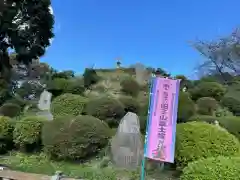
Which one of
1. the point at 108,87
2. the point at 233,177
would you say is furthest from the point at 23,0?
the point at 233,177

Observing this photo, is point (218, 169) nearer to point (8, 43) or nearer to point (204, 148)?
point (204, 148)

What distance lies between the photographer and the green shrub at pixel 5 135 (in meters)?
12.5

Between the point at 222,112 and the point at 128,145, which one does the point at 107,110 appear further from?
the point at 222,112

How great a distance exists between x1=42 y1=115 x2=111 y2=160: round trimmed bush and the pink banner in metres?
3.39

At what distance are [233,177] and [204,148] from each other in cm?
184

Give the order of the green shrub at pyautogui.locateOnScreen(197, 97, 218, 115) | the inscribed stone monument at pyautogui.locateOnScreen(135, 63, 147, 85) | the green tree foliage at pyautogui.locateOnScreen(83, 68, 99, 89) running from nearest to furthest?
the green shrub at pyautogui.locateOnScreen(197, 97, 218, 115) < the green tree foliage at pyautogui.locateOnScreen(83, 68, 99, 89) < the inscribed stone monument at pyautogui.locateOnScreen(135, 63, 147, 85)

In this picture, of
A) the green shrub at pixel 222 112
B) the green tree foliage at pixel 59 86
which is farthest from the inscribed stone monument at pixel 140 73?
the green shrub at pixel 222 112

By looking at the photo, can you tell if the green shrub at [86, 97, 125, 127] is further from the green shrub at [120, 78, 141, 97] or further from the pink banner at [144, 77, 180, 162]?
the pink banner at [144, 77, 180, 162]

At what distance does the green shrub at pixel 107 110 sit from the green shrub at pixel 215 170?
5951mm

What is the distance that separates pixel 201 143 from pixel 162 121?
4.89 ft

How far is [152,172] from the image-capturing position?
900 centimetres

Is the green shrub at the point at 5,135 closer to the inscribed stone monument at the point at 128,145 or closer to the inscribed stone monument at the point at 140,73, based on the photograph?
the inscribed stone monument at the point at 128,145

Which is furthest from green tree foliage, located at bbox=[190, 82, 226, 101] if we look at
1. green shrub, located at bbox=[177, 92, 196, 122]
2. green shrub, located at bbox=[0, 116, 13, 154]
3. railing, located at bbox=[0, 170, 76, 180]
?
railing, located at bbox=[0, 170, 76, 180]

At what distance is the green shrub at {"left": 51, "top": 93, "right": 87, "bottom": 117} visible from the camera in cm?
1315
